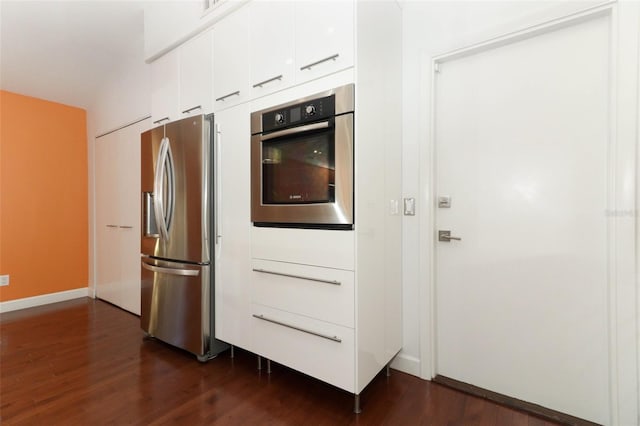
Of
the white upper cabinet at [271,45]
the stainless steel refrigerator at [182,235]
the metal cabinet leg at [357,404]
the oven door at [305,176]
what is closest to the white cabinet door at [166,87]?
the stainless steel refrigerator at [182,235]

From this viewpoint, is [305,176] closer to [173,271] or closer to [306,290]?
[306,290]

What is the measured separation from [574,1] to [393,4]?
2.93ft

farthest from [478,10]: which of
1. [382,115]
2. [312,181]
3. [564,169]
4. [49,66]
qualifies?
[49,66]

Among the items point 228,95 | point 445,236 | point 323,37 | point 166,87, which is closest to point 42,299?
point 166,87

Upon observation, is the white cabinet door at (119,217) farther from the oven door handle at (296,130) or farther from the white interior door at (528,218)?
the white interior door at (528,218)

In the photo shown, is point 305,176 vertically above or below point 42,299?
above

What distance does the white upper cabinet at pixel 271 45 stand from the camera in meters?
1.66

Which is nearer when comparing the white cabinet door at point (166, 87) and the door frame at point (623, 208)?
the door frame at point (623, 208)

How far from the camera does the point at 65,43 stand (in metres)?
2.68

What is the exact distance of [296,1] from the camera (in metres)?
1.62

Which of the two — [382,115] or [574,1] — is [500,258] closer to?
[382,115]

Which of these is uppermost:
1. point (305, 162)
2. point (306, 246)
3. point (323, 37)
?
point (323, 37)

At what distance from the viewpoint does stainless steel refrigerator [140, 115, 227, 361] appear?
202 centimetres

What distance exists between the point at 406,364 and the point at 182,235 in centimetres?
175
